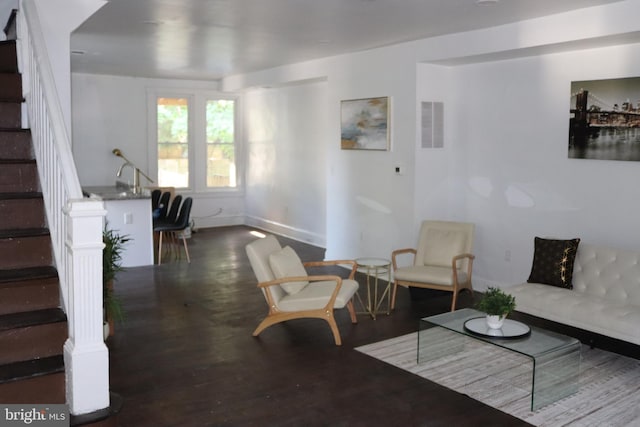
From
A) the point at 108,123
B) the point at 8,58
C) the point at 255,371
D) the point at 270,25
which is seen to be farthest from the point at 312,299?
the point at 108,123

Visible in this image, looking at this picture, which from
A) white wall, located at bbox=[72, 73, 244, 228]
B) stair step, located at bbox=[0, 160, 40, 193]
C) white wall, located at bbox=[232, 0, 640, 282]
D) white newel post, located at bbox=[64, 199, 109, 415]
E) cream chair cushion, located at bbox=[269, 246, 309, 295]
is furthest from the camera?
white wall, located at bbox=[72, 73, 244, 228]

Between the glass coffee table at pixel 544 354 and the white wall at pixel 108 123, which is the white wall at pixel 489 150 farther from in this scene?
the white wall at pixel 108 123

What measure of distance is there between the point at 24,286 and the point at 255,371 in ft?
5.88

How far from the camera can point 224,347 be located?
17.0ft

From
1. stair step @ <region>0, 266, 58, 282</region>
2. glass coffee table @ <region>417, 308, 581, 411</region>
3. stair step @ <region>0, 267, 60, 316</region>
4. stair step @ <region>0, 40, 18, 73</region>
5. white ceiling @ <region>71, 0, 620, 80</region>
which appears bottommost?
glass coffee table @ <region>417, 308, 581, 411</region>

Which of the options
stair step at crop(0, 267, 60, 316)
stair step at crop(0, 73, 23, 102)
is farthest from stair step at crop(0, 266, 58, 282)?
stair step at crop(0, 73, 23, 102)

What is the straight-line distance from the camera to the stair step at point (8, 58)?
4.68 metres

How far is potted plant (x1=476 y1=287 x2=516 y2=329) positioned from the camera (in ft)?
14.4

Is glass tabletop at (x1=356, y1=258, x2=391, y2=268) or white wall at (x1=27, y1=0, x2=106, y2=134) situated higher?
white wall at (x1=27, y1=0, x2=106, y2=134)

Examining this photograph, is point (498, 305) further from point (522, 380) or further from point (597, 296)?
point (597, 296)

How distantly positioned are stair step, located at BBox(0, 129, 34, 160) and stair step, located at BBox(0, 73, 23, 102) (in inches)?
13.7

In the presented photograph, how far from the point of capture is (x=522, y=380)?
4.51 metres

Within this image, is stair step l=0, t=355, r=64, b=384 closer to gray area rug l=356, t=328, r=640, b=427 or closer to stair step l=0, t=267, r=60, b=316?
→ stair step l=0, t=267, r=60, b=316

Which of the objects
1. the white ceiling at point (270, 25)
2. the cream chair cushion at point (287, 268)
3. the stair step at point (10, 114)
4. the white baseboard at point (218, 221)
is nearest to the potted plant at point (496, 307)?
the cream chair cushion at point (287, 268)
